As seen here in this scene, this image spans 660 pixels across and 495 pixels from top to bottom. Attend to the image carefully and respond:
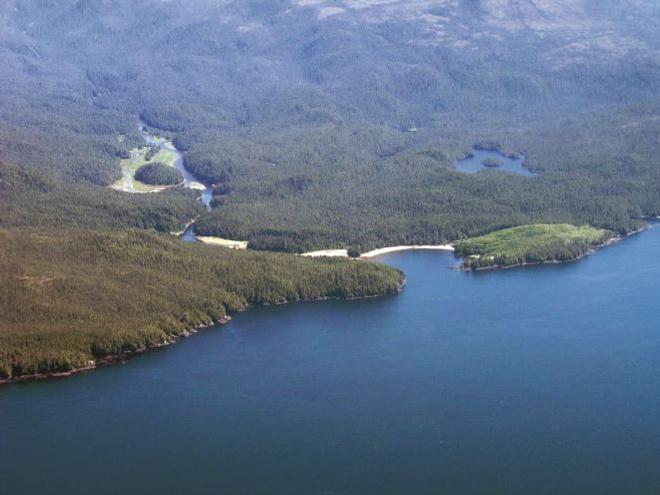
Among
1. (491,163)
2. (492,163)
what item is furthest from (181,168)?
(492,163)

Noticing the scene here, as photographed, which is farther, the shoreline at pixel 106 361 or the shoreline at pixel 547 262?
the shoreline at pixel 547 262

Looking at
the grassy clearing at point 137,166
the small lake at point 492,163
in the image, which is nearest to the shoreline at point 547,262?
the small lake at point 492,163

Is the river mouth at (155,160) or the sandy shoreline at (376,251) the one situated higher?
the river mouth at (155,160)

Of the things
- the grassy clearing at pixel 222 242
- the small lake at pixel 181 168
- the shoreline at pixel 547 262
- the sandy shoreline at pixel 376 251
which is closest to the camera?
the shoreline at pixel 547 262

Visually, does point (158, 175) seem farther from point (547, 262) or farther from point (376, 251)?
point (547, 262)

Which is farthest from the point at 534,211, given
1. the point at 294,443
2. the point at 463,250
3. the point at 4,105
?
the point at 4,105

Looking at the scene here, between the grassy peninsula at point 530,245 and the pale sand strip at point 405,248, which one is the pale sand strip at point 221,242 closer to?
the pale sand strip at point 405,248
